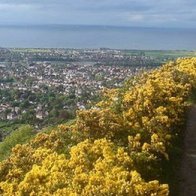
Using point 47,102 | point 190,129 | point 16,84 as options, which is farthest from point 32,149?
point 16,84

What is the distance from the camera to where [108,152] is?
10211mm

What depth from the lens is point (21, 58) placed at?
454 ft

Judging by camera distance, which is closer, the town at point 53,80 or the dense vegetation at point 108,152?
the dense vegetation at point 108,152

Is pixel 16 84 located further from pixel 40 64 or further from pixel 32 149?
pixel 32 149

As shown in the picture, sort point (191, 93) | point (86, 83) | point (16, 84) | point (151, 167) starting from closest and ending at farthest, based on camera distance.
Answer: point (151, 167), point (191, 93), point (86, 83), point (16, 84)

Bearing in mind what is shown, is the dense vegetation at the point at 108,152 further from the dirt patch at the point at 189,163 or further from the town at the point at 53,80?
the town at the point at 53,80

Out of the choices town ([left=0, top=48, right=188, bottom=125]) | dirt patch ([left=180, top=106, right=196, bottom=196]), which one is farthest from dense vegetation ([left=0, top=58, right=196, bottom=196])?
town ([left=0, top=48, right=188, bottom=125])

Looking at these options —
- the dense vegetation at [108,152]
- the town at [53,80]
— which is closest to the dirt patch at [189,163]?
the dense vegetation at [108,152]

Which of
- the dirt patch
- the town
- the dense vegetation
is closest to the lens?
the dense vegetation

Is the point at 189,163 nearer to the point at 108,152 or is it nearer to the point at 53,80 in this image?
the point at 108,152

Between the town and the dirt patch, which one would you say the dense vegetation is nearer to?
the dirt patch

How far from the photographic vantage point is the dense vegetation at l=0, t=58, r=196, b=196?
885 cm

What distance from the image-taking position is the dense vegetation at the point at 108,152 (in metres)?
8.85

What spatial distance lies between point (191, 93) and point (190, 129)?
11.6 ft
